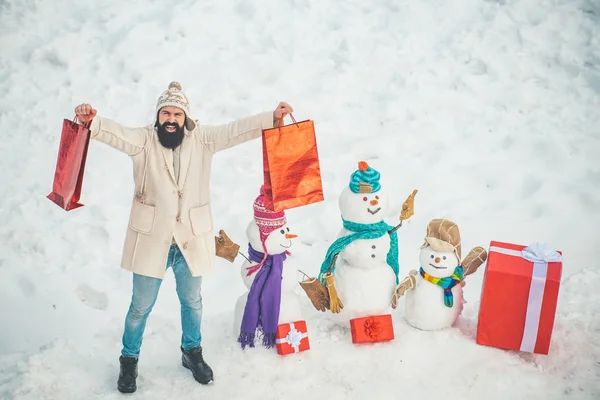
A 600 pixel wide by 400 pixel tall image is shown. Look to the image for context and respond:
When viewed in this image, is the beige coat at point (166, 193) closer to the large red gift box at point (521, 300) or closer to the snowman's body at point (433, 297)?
the snowman's body at point (433, 297)

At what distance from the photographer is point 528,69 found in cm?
615

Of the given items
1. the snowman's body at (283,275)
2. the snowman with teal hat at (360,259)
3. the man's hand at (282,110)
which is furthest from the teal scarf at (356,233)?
the man's hand at (282,110)

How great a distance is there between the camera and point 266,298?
3686mm

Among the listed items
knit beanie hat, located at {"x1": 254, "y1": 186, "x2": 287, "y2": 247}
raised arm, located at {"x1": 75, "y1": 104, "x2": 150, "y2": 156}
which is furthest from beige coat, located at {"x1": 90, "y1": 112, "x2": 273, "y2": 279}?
knit beanie hat, located at {"x1": 254, "y1": 186, "x2": 287, "y2": 247}

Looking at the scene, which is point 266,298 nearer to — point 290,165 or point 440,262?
point 290,165

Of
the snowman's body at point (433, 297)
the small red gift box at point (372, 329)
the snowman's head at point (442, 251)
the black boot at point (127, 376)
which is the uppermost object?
the snowman's head at point (442, 251)

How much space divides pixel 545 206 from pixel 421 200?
38.4 inches

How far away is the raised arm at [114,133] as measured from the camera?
9.90 feet

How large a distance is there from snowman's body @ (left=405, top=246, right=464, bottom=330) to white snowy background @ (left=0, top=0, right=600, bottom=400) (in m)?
0.08

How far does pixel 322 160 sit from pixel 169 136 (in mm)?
2574

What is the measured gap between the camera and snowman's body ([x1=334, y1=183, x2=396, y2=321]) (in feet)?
12.1

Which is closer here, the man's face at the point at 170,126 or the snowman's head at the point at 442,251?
the man's face at the point at 170,126

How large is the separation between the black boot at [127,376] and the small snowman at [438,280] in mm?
1546

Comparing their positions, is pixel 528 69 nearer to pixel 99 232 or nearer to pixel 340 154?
pixel 340 154
